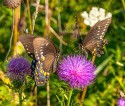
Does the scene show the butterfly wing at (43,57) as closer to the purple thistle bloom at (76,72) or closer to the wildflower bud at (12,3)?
the purple thistle bloom at (76,72)

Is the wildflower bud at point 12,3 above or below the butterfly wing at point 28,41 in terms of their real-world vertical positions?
above

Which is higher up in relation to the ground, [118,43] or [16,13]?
[16,13]

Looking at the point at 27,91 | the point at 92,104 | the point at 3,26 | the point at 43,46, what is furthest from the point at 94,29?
the point at 3,26

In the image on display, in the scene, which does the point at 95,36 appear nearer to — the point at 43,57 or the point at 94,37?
the point at 94,37

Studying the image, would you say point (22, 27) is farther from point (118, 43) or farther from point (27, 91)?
point (118, 43)

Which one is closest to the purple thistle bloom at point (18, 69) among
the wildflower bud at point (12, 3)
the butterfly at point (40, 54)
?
the butterfly at point (40, 54)

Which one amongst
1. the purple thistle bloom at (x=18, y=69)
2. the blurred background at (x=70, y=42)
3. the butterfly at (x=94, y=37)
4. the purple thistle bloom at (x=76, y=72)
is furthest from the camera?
the blurred background at (x=70, y=42)

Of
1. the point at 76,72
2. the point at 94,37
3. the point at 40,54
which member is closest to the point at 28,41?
the point at 40,54

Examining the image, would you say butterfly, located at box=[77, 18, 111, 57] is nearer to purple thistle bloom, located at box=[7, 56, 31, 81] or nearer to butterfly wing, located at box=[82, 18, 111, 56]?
butterfly wing, located at box=[82, 18, 111, 56]
